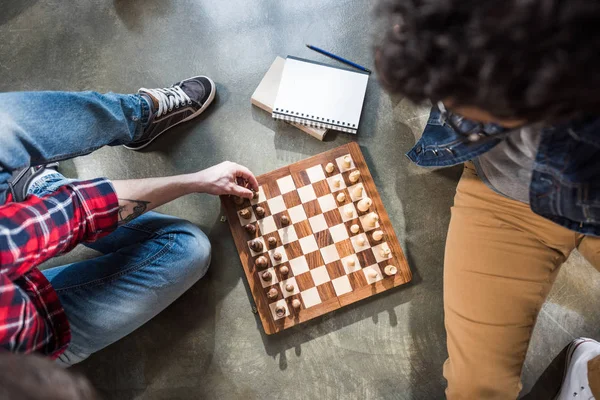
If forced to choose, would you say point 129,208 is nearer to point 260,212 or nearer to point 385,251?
point 260,212

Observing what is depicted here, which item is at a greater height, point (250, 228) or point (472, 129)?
point (472, 129)

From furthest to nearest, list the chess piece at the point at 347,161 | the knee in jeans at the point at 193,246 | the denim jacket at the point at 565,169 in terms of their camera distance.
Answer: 1. the chess piece at the point at 347,161
2. the knee in jeans at the point at 193,246
3. the denim jacket at the point at 565,169

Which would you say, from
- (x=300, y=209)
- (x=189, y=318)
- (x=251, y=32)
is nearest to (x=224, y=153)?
(x=300, y=209)

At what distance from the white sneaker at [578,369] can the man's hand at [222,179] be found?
1.08 metres

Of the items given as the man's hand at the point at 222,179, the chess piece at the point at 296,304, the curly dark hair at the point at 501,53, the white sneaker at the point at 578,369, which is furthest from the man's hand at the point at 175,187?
the white sneaker at the point at 578,369

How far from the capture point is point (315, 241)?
1.45 meters

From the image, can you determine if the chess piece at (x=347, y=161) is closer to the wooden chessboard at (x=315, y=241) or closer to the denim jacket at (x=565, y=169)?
the wooden chessboard at (x=315, y=241)

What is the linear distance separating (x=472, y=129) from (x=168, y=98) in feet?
3.14

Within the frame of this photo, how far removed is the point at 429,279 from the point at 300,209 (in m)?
0.47

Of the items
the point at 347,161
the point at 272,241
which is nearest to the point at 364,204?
the point at 347,161

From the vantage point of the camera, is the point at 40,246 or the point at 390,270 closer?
the point at 40,246

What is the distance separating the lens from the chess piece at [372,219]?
1.42 meters

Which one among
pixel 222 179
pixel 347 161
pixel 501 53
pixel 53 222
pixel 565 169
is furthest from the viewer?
pixel 347 161

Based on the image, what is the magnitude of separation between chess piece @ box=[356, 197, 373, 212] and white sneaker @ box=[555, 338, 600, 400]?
29.3 inches
